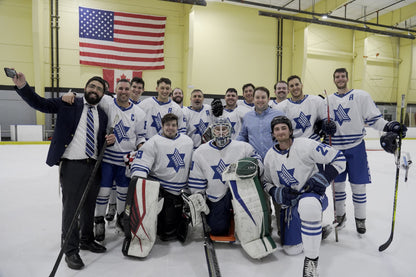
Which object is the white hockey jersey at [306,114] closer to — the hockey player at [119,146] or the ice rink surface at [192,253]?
the ice rink surface at [192,253]

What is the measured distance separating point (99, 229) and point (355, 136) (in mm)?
2678

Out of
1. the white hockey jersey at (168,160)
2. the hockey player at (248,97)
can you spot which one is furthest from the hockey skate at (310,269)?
the hockey player at (248,97)

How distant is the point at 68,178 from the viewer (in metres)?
2.15

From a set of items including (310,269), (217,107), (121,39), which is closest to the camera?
(310,269)

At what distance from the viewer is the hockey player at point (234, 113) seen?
3797 mm

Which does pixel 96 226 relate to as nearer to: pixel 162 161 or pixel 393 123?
pixel 162 161

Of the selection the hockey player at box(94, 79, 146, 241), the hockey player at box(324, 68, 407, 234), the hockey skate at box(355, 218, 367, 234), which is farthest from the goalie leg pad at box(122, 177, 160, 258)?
the hockey skate at box(355, 218, 367, 234)

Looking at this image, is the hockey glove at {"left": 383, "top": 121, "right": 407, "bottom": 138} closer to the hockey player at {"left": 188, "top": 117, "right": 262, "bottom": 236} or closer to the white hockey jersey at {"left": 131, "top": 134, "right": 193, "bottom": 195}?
the hockey player at {"left": 188, "top": 117, "right": 262, "bottom": 236}

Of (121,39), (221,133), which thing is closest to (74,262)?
(221,133)

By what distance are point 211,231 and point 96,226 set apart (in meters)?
1.08

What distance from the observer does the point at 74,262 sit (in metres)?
2.09

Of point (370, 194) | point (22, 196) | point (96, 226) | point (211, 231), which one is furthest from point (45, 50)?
point (370, 194)

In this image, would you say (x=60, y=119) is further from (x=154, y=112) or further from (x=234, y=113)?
(x=234, y=113)

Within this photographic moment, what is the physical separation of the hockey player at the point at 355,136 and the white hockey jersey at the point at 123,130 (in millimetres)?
2071
